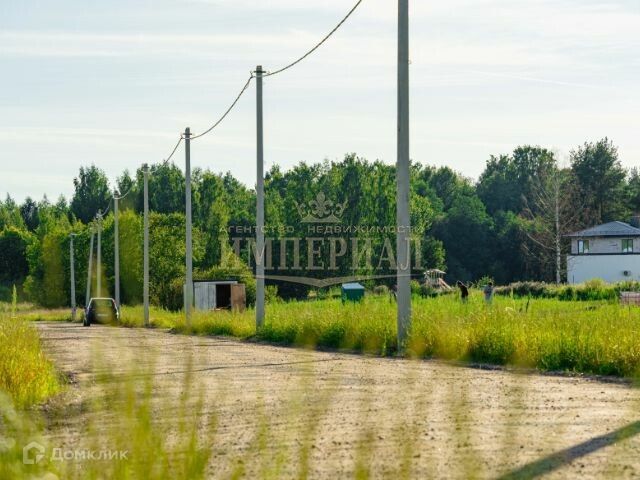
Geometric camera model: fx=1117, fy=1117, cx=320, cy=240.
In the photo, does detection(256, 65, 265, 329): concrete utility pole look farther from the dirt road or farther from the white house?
the white house

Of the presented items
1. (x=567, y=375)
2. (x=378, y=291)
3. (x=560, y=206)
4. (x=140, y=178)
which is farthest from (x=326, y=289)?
(x=567, y=375)

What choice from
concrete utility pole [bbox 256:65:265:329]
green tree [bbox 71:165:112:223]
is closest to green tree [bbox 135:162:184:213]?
green tree [bbox 71:165:112:223]

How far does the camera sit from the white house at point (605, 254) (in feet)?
307

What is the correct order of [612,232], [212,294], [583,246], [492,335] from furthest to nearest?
[583,246] → [612,232] → [212,294] → [492,335]

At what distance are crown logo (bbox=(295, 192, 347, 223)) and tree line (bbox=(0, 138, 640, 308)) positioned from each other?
239 millimetres

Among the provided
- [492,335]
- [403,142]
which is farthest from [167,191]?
[492,335]

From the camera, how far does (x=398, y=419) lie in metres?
10.3

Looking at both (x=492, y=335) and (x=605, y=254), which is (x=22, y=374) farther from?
(x=605, y=254)

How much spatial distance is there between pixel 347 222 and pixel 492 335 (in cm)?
8344

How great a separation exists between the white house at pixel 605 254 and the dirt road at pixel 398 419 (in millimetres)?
78529

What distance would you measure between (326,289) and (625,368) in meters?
77.7

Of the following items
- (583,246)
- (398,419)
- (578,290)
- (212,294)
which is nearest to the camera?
(398,419)

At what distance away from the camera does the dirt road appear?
7888mm

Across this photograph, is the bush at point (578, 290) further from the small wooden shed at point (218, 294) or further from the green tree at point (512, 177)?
the green tree at point (512, 177)
